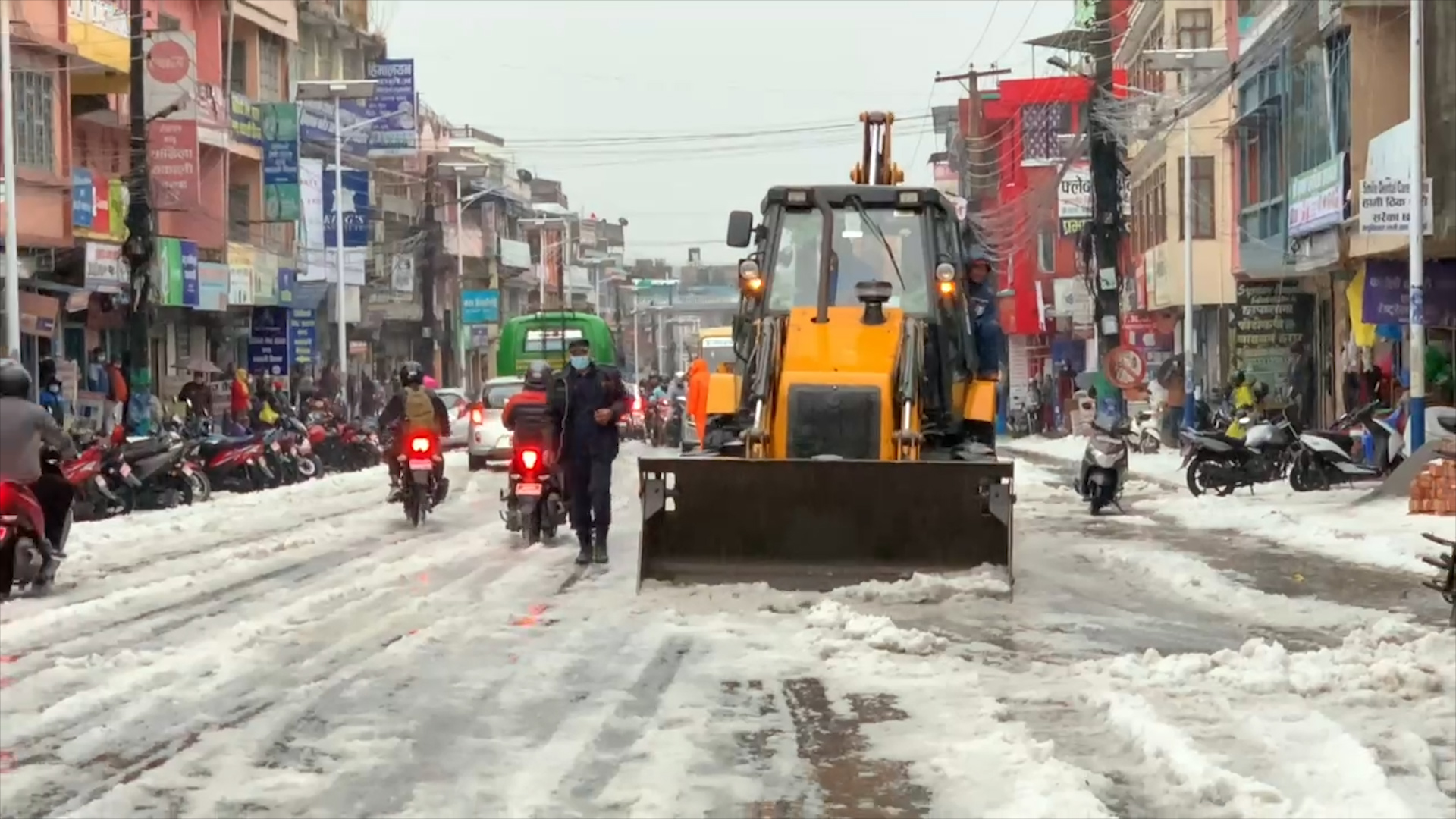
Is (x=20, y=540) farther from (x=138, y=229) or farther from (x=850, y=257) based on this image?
(x=138, y=229)

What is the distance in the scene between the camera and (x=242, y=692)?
10.3 meters

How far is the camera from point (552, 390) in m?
17.6

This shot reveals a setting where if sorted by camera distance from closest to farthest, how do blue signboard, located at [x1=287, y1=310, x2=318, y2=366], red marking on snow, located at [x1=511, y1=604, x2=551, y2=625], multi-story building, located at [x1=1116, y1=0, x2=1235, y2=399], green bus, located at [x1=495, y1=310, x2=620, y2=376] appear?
red marking on snow, located at [x1=511, y1=604, x2=551, y2=625], green bus, located at [x1=495, y1=310, x2=620, y2=376], multi-story building, located at [x1=1116, y1=0, x2=1235, y2=399], blue signboard, located at [x1=287, y1=310, x2=318, y2=366]

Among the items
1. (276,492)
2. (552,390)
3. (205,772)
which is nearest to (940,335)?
(552,390)

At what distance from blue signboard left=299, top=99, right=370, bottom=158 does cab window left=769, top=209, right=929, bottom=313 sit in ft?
128

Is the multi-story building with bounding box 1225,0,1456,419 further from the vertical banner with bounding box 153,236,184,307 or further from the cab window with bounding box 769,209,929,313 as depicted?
the vertical banner with bounding box 153,236,184,307

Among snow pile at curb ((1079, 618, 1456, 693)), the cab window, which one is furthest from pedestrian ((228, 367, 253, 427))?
snow pile at curb ((1079, 618, 1456, 693))

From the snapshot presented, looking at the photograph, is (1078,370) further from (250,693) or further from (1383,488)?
(250,693)

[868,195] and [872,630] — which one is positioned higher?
[868,195]

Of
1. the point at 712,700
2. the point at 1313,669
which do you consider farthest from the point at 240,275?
the point at 1313,669

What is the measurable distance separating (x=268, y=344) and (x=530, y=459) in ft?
118

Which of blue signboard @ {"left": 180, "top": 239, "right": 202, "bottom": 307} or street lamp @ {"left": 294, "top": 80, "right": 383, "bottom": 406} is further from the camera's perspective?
street lamp @ {"left": 294, "top": 80, "right": 383, "bottom": 406}

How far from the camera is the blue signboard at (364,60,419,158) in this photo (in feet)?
193

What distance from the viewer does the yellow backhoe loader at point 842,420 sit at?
1413 centimetres
